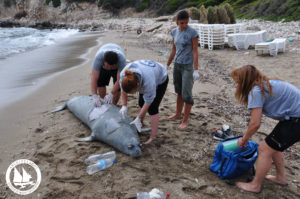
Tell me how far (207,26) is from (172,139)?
30.5ft

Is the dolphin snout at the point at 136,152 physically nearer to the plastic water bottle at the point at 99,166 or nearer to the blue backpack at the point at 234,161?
the plastic water bottle at the point at 99,166

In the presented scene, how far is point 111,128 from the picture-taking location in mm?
3803

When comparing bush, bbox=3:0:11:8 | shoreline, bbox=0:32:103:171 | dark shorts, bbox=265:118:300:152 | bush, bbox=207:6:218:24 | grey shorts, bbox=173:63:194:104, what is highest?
bush, bbox=3:0:11:8

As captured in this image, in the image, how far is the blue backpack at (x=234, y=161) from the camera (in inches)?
114

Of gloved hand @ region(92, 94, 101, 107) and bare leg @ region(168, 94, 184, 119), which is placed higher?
gloved hand @ region(92, 94, 101, 107)

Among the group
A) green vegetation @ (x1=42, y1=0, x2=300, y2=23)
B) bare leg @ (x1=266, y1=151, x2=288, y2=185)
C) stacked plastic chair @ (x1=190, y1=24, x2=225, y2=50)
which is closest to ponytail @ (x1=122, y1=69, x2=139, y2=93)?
bare leg @ (x1=266, y1=151, x2=288, y2=185)

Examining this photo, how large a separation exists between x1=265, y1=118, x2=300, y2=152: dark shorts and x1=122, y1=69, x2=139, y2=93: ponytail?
1673mm

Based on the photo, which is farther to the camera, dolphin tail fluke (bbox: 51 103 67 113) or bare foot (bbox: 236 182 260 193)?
dolphin tail fluke (bbox: 51 103 67 113)

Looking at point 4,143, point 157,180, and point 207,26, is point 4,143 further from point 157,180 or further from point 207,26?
point 207,26

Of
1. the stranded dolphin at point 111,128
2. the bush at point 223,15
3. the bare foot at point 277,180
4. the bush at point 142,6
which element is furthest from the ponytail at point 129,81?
the bush at point 142,6

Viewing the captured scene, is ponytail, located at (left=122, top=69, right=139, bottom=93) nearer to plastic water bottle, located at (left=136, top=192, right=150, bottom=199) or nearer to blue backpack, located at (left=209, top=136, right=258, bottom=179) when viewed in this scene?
plastic water bottle, located at (left=136, top=192, right=150, bottom=199)

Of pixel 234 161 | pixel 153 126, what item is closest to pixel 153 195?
pixel 234 161

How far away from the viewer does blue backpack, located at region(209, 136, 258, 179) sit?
2.88 meters

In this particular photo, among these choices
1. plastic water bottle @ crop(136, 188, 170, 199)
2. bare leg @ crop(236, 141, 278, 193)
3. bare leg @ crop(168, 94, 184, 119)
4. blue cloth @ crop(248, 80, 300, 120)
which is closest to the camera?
blue cloth @ crop(248, 80, 300, 120)
